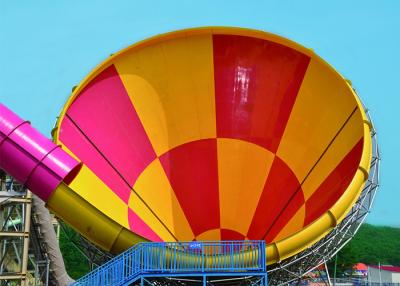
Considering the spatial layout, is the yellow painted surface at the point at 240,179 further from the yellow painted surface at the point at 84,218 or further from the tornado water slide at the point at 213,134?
the yellow painted surface at the point at 84,218

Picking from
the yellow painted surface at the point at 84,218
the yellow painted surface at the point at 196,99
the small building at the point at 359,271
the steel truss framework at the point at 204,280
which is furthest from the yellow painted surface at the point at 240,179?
the small building at the point at 359,271

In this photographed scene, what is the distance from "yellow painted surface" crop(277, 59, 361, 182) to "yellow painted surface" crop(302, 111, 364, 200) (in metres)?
0.23

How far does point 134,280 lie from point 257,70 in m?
7.49

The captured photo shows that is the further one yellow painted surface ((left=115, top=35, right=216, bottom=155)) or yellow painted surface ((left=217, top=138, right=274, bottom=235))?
yellow painted surface ((left=217, top=138, right=274, bottom=235))

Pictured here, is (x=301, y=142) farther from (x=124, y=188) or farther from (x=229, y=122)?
(x=124, y=188)

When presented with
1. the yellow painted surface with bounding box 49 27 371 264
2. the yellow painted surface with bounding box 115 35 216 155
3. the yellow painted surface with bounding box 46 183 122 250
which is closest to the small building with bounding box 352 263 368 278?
the yellow painted surface with bounding box 49 27 371 264

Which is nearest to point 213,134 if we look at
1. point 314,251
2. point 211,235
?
point 211,235

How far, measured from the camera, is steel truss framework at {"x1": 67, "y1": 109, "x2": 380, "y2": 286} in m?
13.1

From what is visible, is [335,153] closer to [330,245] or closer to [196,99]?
[330,245]

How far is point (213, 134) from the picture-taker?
57.3 feet

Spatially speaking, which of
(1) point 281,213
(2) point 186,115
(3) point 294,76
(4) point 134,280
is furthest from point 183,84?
(4) point 134,280

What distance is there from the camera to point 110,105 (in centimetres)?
1639

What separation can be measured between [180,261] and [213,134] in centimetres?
580

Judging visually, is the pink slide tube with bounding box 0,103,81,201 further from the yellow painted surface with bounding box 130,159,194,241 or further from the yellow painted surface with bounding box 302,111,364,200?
the yellow painted surface with bounding box 302,111,364,200
